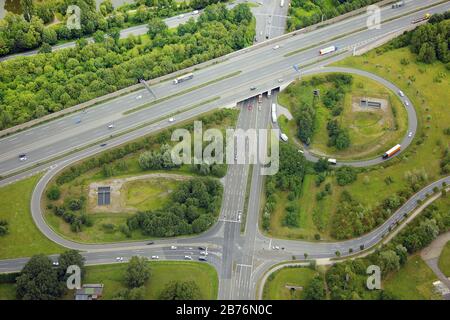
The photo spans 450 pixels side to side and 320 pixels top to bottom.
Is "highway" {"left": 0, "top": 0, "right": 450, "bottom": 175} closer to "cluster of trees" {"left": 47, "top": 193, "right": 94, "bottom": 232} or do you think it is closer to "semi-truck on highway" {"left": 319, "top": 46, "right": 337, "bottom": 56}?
"semi-truck on highway" {"left": 319, "top": 46, "right": 337, "bottom": 56}

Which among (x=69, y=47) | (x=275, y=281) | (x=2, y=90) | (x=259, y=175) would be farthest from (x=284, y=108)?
(x=2, y=90)

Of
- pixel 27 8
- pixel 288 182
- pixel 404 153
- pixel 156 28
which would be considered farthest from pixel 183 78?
pixel 404 153

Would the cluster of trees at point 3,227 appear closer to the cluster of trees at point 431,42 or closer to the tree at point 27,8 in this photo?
the tree at point 27,8

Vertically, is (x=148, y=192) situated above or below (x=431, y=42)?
below

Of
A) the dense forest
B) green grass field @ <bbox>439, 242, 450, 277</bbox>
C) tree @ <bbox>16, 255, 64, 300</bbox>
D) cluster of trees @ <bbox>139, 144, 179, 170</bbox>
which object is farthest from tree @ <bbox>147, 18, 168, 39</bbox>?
green grass field @ <bbox>439, 242, 450, 277</bbox>

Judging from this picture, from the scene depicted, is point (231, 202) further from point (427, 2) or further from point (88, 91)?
point (427, 2)

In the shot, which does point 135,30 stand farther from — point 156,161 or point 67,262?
point 67,262
